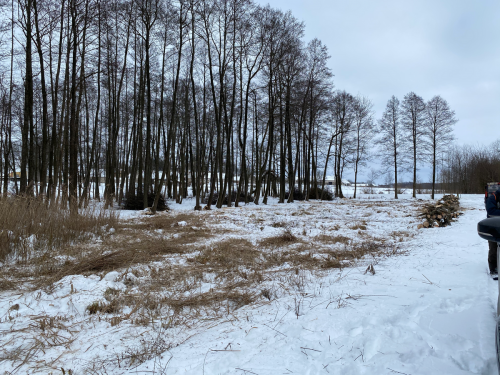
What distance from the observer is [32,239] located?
550cm

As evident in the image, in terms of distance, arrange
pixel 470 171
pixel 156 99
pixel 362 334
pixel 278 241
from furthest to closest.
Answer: pixel 470 171, pixel 156 99, pixel 278 241, pixel 362 334

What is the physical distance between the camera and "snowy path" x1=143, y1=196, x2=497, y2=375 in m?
1.90

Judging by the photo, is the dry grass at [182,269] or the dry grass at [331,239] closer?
the dry grass at [182,269]

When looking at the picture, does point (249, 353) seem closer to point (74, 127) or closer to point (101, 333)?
point (101, 333)

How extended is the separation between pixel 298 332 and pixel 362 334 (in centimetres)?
55

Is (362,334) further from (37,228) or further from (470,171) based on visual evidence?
(470,171)

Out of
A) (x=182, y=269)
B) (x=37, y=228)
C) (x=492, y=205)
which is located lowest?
(x=182, y=269)

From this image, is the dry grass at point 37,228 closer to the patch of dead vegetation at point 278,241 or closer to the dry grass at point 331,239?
the patch of dead vegetation at point 278,241

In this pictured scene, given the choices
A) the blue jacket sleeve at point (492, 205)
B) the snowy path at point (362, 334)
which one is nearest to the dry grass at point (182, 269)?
the snowy path at point (362, 334)

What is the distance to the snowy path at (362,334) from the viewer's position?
190cm

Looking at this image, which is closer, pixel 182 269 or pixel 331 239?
pixel 182 269

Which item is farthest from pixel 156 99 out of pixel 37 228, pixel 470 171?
pixel 470 171

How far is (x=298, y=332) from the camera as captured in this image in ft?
7.79

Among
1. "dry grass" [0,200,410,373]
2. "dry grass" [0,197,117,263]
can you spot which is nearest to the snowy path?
"dry grass" [0,200,410,373]
